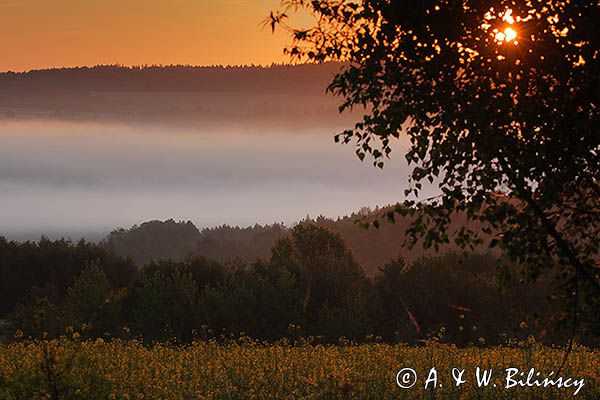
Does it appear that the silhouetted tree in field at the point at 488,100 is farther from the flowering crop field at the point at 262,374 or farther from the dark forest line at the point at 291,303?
the dark forest line at the point at 291,303

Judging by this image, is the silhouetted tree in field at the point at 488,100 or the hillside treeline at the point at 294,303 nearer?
the silhouetted tree in field at the point at 488,100

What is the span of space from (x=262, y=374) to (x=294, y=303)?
3336 centimetres

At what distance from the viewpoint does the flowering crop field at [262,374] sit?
16.3 m

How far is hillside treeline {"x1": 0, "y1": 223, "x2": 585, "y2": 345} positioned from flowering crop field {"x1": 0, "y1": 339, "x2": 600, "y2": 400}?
17083 mm

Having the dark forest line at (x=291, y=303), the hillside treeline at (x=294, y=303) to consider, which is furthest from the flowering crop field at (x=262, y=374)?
the hillside treeline at (x=294, y=303)

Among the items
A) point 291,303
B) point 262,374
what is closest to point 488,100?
point 262,374

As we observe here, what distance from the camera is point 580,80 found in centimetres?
1391

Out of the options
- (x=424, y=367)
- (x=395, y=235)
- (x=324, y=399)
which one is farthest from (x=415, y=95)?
(x=395, y=235)

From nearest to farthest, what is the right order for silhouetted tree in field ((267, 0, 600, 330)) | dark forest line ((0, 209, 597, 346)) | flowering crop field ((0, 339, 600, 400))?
silhouetted tree in field ((267, 0, 600, 330)) < flowering crop field ((0, 339, 600, 400)) < dark forest line ((0, 209, 597, 346))

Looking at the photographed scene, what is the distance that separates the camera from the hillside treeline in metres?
44.4

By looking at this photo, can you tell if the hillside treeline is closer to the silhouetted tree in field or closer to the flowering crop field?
the flowering crop field

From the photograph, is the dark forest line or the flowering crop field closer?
the flowering crop field

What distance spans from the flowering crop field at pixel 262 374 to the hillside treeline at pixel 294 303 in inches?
673

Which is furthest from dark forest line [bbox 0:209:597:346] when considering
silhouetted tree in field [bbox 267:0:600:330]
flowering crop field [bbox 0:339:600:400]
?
silhouetted tree in field [bbox 267:0:600:330]
